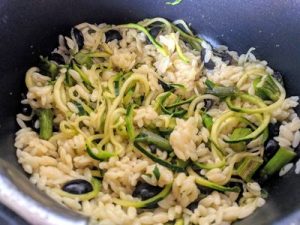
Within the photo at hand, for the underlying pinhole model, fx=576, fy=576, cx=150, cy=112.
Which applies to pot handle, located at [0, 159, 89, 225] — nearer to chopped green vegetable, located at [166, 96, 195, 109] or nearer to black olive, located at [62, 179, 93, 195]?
black olive, located at [62, 179, 93, 195]

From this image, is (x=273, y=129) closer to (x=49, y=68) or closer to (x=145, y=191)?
(x=145, y=191)

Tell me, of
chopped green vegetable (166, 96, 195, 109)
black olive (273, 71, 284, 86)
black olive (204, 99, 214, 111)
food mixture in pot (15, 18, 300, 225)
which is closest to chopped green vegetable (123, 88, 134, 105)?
food mixture in pot (15, 18, 300, 225)

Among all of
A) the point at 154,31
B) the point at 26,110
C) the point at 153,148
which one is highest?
the point at 154,31

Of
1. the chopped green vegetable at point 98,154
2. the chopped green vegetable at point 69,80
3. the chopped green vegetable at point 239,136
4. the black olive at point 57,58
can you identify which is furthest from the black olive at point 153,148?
the black olive at point 57,58

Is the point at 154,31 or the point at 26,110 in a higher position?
the point at 154,31

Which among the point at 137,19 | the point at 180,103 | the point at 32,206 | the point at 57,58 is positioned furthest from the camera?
the point at 137,19

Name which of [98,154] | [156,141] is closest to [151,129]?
[156,141]

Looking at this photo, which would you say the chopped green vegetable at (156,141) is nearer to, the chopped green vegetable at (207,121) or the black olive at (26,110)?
the chopped green vegetable at (207,121)
